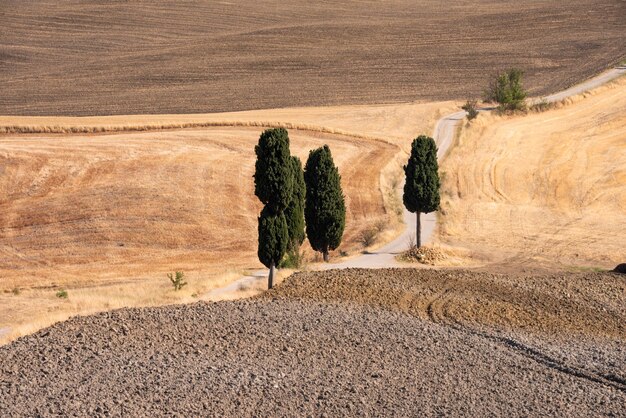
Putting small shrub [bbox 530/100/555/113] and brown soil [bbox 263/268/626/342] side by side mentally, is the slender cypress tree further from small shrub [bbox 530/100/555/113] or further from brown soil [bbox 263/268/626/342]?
small shrub [bbox 530/100/555/113]

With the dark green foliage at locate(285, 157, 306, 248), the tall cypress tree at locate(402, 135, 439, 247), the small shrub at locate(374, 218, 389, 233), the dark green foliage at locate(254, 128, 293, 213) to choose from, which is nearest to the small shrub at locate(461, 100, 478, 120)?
the small shrub at locate(374, 218, 389, 233)

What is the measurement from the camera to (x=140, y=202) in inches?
2133

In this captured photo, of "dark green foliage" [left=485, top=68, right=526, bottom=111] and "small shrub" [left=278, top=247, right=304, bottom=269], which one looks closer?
"small shrub" [left=278, top=247, right=304, bottom=269]

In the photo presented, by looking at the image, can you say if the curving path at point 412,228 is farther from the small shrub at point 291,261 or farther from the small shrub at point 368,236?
the small shrub at point 368,236

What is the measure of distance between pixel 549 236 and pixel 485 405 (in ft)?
105

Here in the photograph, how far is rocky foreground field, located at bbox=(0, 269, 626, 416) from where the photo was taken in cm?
2177

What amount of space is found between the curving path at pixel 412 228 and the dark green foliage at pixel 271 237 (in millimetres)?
1556

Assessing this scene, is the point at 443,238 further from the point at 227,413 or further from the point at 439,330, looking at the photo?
the point at 227,413

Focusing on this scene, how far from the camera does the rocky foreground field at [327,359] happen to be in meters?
21.8

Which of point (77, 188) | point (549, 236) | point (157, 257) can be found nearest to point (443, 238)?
point (549, 236)

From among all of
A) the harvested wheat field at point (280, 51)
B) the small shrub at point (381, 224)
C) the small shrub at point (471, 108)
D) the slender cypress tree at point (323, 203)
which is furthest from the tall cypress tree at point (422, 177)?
the harvested wheat field at point (280, 51)

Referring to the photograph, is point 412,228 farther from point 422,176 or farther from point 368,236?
point 422,176

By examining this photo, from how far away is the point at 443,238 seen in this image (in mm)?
50469

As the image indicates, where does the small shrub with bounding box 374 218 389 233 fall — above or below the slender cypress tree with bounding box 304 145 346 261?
below
